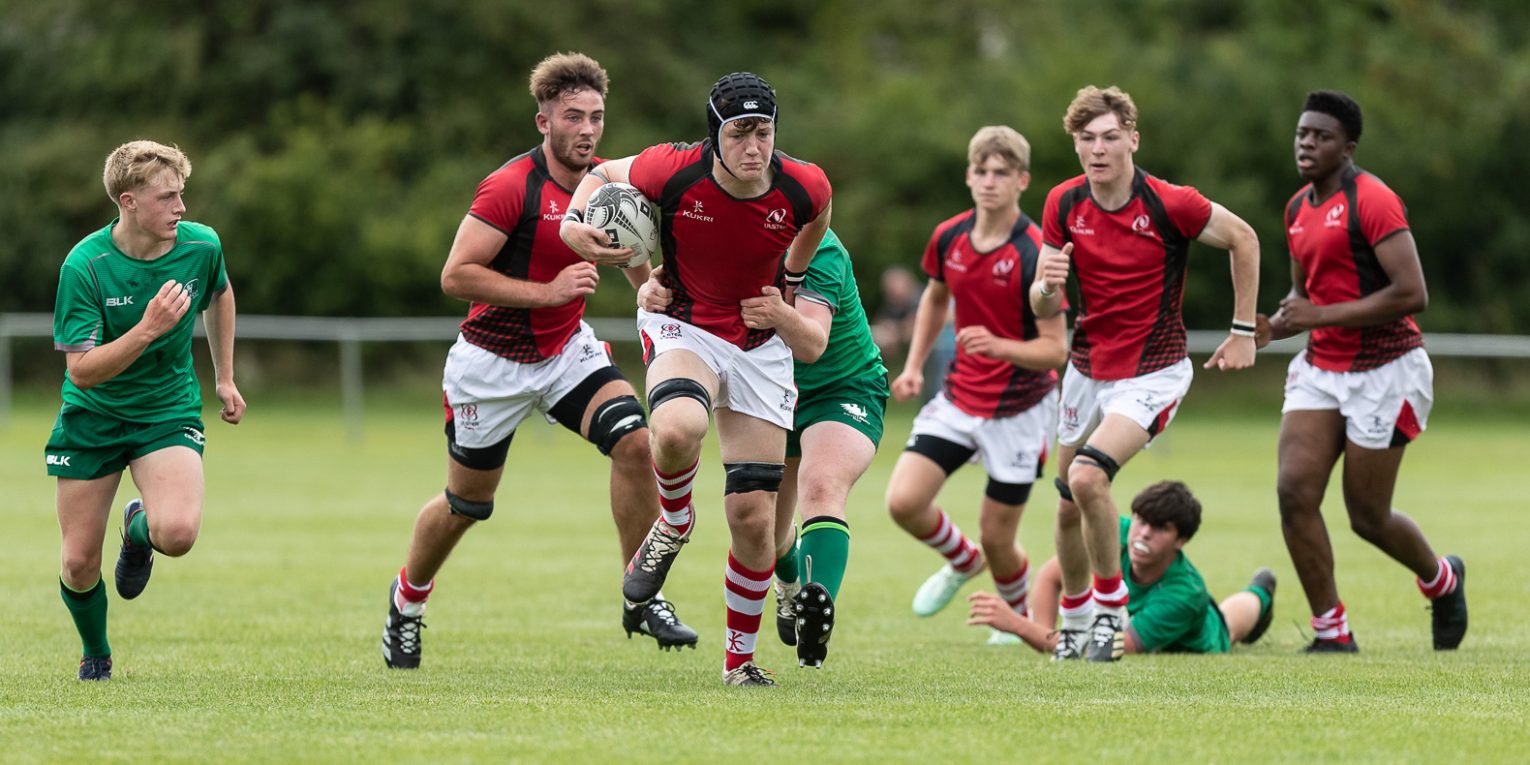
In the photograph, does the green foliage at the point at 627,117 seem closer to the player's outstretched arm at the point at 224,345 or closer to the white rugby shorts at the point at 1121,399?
the white rugby shorts at the point at 1121,399

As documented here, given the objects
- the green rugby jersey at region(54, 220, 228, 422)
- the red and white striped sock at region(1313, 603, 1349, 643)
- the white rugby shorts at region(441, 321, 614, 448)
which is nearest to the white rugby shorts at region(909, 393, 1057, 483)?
the red and white striped sock at region(1313, 603, 1349, 643)

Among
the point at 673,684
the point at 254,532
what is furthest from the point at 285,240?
the point at 673,684

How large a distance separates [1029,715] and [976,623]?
2298mm

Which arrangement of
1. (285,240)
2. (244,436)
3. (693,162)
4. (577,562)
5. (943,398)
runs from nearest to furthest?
(693,162), (943,398), (577,562), (244,436), (285,240)

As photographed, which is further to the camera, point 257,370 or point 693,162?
point 257,370

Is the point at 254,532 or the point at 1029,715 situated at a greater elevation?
the point at 1029,715

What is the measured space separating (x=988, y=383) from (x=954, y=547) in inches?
33.8

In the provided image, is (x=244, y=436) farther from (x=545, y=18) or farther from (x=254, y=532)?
(x=545, y=18)

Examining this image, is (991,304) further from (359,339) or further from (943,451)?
(359,339)

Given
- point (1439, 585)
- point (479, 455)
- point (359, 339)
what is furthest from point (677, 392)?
point (359, 339)

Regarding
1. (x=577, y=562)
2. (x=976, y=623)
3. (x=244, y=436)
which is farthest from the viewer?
(x=244, y=436)

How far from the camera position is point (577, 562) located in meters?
12.8

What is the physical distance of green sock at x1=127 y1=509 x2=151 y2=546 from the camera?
297 inches

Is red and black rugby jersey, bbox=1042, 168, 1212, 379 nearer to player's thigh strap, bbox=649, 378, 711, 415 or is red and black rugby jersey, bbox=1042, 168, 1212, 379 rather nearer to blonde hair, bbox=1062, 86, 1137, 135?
blonde hair, bbox=1062, 86, 1137, 135
